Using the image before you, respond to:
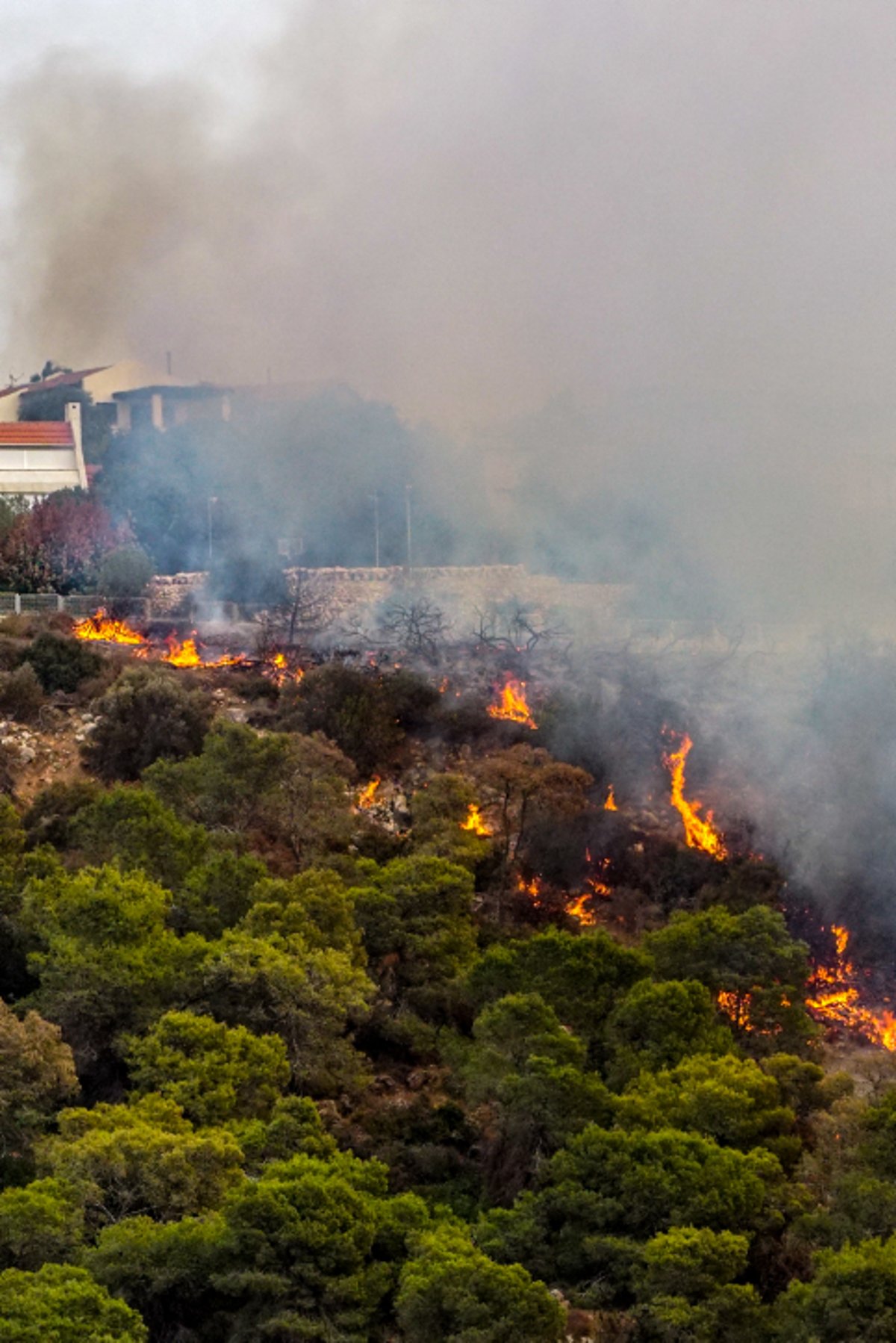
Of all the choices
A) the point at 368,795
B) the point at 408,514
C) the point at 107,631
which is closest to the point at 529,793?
the point at 368,795

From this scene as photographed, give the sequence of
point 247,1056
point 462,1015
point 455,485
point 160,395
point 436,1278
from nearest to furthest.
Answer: point 436,1278 < point 247,1056 < point 462,1015 < point 455,485 < point 160,395

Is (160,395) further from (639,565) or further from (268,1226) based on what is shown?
(268,1226)

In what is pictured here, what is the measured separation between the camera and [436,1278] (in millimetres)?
16984

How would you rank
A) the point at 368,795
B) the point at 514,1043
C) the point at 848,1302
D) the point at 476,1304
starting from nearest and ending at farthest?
1. the point at 848,1302
2. the point at 476,1304
3. the point at 514,1043
4. the point at 368,795

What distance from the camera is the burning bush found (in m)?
32.7

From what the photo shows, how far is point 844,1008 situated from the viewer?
25609 mm

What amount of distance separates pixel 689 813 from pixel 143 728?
25.9 feet

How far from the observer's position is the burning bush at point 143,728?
107ft

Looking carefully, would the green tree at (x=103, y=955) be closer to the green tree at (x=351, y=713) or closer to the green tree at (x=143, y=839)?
the green tree at (x=143, y=839)

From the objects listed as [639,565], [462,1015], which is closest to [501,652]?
[639,565]

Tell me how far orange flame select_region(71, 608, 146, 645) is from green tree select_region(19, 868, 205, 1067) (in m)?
15.9

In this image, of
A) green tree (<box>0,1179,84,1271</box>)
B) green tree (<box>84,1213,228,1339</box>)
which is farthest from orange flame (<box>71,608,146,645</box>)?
green tree (<box>84,1213,228,1339</box>)

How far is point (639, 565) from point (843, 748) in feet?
32.8

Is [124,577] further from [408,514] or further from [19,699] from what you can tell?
[19,699]
